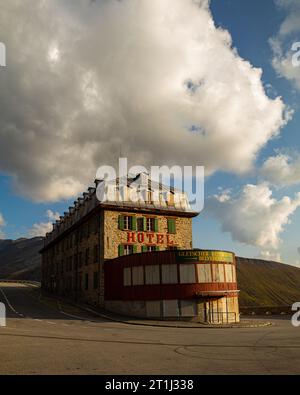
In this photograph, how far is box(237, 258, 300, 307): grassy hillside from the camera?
321 ft

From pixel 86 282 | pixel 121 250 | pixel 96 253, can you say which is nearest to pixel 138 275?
pixel 121 250

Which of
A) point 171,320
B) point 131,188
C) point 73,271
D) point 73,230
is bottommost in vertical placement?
point 171,320

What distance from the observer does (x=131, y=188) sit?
41438mm

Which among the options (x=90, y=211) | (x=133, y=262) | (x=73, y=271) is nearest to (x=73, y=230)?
(x=73, y=271)

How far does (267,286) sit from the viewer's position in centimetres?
11038

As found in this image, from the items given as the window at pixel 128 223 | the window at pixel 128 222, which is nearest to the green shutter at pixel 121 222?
the window at pixel 128 222

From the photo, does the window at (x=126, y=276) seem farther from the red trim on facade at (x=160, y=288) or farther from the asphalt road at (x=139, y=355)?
the asphalt road at (x=139, y=355)

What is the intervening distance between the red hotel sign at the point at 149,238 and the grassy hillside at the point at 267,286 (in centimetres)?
5399

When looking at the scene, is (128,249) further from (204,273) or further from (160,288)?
(204,273)

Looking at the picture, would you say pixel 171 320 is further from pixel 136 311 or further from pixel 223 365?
pixel 223 365

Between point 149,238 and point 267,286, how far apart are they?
79553 millimetres

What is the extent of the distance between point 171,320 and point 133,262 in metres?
5.80

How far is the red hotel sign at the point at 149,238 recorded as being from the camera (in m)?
39.8

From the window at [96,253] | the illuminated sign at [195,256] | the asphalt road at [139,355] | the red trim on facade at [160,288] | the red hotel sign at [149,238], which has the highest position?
the red hotel sign at [149,238]
